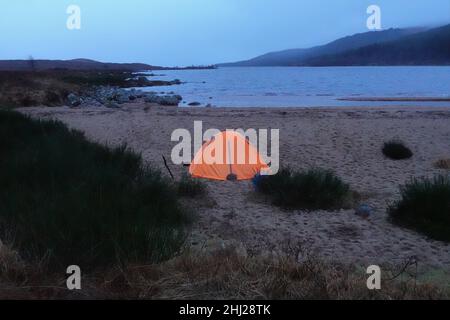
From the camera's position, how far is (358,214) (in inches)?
278

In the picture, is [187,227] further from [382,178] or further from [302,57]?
[302,57]

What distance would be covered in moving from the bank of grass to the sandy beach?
829 millimetres

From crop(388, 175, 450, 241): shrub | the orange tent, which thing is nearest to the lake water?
the orange tent

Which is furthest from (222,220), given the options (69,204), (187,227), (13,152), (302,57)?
(302,57)

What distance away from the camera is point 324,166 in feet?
35.9

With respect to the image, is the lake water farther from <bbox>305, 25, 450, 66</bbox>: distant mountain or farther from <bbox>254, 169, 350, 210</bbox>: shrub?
<bbox>305, 25, 450, 66</bbox>: distant mountain

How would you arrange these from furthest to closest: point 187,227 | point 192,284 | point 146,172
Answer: point 146,172 < point 187,227 < point 192,284

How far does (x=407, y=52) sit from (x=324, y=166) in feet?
499

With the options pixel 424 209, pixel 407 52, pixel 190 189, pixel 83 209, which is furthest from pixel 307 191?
pixel 407 52

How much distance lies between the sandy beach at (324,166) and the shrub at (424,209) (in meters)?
0.19

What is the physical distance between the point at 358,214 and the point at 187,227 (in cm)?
254

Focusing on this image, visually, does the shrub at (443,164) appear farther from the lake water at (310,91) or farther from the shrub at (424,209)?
the lake water at (310,91)

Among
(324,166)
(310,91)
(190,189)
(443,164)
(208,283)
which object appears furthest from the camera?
(310,91)

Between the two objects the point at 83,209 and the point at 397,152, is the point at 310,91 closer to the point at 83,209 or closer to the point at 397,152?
the point at 397,152
